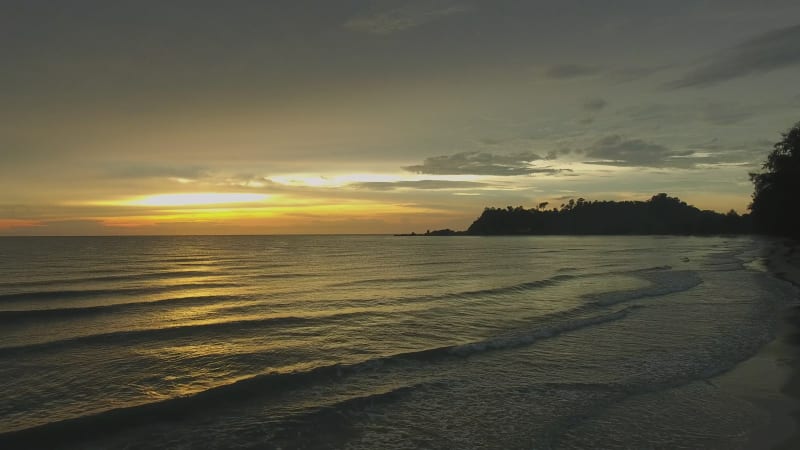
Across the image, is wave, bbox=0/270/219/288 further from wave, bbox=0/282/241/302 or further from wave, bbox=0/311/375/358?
wave, bbox=0/311/375/358

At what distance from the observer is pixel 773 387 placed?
11.2m

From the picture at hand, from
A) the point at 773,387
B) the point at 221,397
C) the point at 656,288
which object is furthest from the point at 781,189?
the point at 221,397

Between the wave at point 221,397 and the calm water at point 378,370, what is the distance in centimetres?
5

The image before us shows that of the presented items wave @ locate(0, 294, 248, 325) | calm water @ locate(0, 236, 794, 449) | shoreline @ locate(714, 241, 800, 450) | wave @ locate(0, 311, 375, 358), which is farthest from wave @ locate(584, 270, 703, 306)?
wave @ locate(0, 294, 248, 325)

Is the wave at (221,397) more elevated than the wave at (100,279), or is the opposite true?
the wave at (221,397)

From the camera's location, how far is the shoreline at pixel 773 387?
27.2 ft

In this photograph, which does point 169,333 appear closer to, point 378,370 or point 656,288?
point 378,370

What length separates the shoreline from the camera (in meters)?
8.29

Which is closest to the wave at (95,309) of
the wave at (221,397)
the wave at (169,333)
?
the wave at (169,333)

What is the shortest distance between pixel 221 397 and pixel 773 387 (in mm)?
11914

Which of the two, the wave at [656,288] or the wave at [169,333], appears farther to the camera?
the wave at [656,288]

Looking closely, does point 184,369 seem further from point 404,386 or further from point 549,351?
point 549,351

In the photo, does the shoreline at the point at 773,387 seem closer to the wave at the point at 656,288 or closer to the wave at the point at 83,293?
the wave at the point at 656,288

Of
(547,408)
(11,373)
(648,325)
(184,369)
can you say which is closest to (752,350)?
(648,325)
